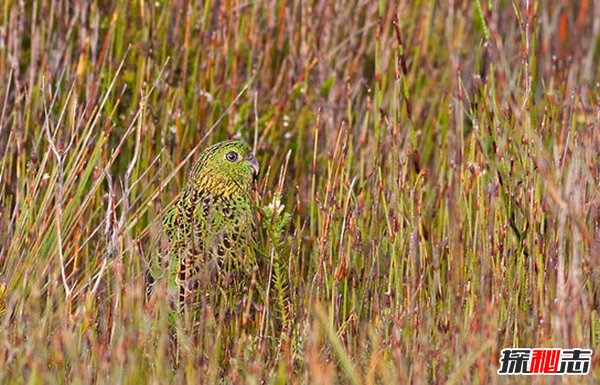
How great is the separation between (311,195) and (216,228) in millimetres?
496

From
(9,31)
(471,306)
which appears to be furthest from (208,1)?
(471,306)

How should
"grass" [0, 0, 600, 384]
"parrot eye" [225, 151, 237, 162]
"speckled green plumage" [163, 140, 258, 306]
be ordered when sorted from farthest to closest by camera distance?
"parrot eye" [225, 151, 237, 162]
"speckled green plumage" [163, 140, 258, 306]
"grass" [0, 0, 600, 384]

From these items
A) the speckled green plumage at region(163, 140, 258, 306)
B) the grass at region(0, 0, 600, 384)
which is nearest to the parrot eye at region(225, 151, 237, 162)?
the speckled green plumage at region(163, 140, 258, 306)

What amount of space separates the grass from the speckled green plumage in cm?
9

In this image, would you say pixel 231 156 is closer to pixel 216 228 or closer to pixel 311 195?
pixel 216 228

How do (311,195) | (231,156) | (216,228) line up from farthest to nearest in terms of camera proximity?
(311,195) < (231,156) < (216,228)

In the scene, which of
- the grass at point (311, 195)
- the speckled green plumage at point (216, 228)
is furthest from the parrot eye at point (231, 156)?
the grass at point (311, 195)

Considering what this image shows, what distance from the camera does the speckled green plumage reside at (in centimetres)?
308

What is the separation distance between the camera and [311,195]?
3.62 meters

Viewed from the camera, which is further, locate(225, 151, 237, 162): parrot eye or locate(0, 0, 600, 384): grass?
locate(225, 151, 237, 162): parrot eye

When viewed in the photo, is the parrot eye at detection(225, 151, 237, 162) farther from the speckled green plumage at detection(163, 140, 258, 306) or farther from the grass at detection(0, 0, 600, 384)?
the grass at detection(0, 0, 600, 384)

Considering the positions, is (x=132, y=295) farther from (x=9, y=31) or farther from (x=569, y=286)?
(x=9, y=31)

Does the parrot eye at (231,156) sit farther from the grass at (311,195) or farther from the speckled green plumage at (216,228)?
the grass at (311,195)

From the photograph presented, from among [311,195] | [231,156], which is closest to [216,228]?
[231,156]
